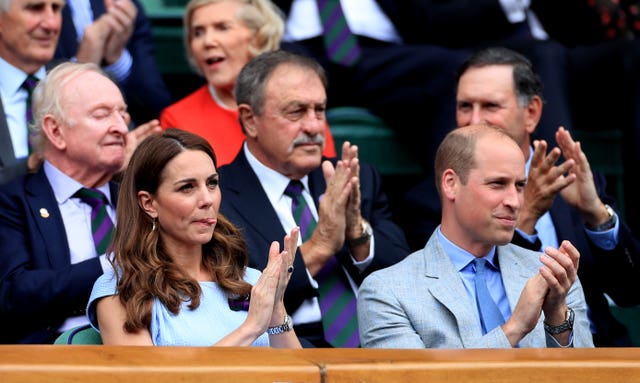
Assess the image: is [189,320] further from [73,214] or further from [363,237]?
[363,237]

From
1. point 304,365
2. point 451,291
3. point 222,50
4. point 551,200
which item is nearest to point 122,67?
point 222,50

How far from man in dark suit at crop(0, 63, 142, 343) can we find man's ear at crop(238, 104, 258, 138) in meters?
0.43

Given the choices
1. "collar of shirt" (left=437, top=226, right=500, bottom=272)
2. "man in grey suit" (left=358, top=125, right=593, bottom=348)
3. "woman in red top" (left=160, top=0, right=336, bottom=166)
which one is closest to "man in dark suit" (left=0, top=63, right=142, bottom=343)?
"woman in red top" (left=160, top=0, right=336, bottom=166)

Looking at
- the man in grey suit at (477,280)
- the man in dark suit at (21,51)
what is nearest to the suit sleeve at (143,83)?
the man in dark suit at (21,51)

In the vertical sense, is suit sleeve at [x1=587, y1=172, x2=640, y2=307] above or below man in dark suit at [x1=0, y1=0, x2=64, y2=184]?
below

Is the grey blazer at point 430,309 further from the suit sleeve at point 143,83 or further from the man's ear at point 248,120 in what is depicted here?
the suit sleeve at point 143,83

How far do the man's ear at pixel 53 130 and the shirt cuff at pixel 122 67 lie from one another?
3.34ft

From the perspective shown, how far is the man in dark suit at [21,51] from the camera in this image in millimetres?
5012

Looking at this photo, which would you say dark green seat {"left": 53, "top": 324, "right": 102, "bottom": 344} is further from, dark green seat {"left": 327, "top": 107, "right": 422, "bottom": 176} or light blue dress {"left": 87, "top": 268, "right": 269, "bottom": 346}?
dark green seat {"left": 327, "top": 107, "right": 422, "bottom": 176}

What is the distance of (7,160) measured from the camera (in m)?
4.83

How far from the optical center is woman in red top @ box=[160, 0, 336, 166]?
17.6ft

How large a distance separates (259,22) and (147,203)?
1.83m

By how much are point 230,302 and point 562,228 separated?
1.65 metres

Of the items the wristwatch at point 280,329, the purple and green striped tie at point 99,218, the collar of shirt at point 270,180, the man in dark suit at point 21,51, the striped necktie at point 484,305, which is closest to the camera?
the wristwatch at point 280,329
